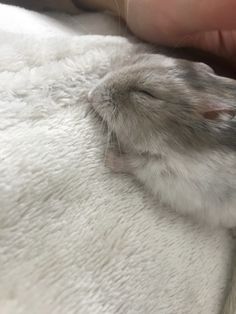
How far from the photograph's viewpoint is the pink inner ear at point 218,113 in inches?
38.5

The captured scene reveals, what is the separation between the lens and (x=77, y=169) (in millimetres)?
959

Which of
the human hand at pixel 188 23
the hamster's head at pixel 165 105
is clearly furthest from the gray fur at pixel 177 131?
the human hand at pixel 188 23

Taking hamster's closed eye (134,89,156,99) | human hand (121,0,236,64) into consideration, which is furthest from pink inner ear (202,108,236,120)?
human hand (121,0,236,64)

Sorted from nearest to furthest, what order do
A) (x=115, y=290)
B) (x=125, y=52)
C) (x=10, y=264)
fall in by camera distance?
(x=10, y=264), (x=115, y=290), (x=125, y=52)

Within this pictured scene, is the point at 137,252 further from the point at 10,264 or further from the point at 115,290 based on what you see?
the point at 10,264

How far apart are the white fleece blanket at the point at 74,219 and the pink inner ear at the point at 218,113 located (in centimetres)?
19

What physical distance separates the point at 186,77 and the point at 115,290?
0.42m

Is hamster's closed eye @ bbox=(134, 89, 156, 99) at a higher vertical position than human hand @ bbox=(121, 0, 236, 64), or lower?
lower

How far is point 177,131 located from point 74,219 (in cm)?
25

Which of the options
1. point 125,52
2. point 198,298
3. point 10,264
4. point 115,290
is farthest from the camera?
point 125,52

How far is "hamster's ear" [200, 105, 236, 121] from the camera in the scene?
98cm

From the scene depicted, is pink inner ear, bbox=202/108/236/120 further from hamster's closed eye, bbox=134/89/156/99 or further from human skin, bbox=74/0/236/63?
human skin, bbox=74/0/236/63

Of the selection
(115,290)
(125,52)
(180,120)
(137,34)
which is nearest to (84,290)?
(115,290)

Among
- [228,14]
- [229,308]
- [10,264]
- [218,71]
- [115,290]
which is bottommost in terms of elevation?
[229,308]
